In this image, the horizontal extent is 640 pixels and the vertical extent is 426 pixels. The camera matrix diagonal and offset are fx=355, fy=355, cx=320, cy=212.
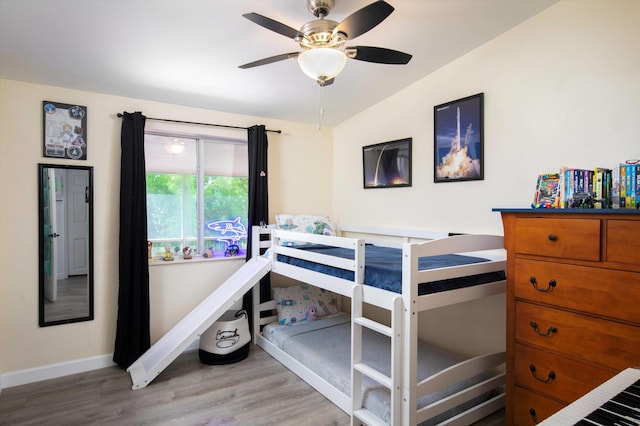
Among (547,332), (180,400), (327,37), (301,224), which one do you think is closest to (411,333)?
(547,332)

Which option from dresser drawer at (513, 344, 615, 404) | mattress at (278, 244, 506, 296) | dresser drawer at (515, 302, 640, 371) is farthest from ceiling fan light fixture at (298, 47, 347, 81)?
dresser drawer at (513, 344, 615, 404)

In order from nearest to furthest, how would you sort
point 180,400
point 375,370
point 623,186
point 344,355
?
point 623,186 < point 375,370 < point 180,400 < point 344,355

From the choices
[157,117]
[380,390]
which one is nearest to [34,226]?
[157,117]

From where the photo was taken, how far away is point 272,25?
1698 millimetres

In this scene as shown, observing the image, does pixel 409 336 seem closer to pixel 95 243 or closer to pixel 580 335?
pixel 580 335

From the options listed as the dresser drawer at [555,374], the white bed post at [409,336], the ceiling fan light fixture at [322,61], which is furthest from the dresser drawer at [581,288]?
the ceiling fan light fixture at [322,61]

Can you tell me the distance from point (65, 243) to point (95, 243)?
0.21m

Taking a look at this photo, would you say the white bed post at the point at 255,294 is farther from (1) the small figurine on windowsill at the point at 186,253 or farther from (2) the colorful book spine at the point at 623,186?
(2) the colorful book spine at the point at 623,186

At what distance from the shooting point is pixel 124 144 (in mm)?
2969

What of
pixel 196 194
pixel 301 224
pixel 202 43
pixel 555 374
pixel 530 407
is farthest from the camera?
pixel 301 224

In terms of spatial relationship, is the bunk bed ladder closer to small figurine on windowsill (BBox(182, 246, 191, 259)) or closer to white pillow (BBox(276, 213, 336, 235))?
white pillow (BBox(276, 213, 336, 235))

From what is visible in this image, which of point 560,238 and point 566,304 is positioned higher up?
point 560,238

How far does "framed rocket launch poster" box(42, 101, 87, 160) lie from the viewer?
2766 mm

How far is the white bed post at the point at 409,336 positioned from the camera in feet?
5.89
